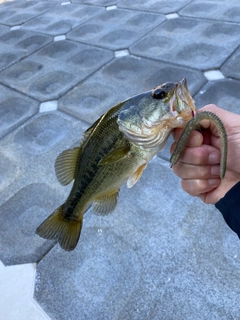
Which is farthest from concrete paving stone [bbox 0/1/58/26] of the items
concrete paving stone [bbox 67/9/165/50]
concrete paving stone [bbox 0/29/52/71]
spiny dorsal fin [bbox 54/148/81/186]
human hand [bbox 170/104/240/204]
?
human hand [bbox 170/104/240/204]

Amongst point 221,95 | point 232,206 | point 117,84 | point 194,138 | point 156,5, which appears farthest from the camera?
point 156,5

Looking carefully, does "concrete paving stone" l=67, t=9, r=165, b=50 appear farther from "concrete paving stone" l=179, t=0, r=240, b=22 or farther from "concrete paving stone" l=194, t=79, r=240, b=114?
"concrete paving stone" l=194, t=79, r=240, b=114

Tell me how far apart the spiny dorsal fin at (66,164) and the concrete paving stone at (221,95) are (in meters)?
1.61

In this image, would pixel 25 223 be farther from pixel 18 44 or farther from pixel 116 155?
pixel 18 44

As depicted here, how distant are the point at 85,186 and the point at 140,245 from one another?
0.73 m

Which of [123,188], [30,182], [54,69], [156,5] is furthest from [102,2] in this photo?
[123,188]

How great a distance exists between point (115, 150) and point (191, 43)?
2.74 m

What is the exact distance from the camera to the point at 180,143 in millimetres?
1015

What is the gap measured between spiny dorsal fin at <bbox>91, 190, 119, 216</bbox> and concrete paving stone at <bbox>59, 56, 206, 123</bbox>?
1.49 meters

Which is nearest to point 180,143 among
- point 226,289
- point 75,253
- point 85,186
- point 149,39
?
point 85,186

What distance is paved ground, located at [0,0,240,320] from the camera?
155 centimetres

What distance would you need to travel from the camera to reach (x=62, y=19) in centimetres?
448

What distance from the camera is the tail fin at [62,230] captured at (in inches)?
49.6

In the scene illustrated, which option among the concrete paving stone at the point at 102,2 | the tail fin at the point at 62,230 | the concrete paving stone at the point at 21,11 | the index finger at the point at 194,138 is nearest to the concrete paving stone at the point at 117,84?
the tail fin at the point at 62,230
